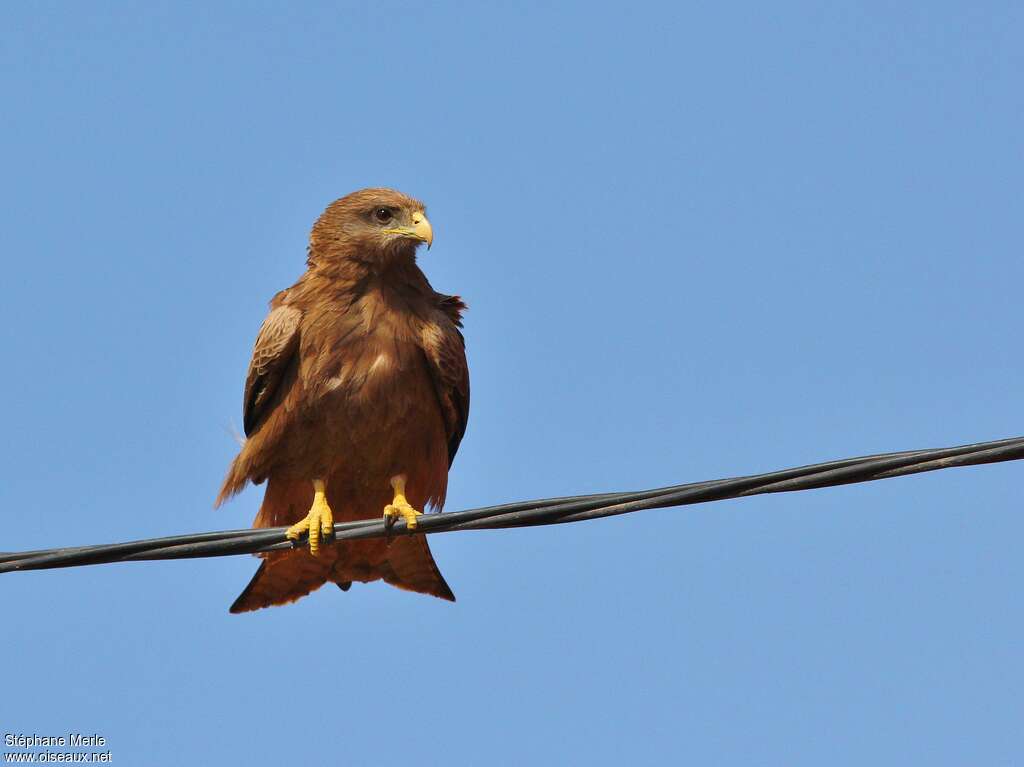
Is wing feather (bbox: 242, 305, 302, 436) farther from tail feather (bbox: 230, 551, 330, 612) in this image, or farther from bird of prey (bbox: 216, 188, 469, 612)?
tail feather (bbox: 230, 551, 330, 612)

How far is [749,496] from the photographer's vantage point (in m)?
4.88

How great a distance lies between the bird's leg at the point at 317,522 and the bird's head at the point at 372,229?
4.35 ft

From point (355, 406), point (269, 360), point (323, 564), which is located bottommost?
point (323, 564)

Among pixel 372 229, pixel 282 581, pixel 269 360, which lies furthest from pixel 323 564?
pixel 372 229

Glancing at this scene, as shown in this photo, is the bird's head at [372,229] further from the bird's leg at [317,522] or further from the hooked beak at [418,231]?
the bird's leg at [317,522]

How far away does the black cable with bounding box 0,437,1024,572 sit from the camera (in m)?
4.71

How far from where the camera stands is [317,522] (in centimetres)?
732

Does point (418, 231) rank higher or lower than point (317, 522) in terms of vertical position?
higher

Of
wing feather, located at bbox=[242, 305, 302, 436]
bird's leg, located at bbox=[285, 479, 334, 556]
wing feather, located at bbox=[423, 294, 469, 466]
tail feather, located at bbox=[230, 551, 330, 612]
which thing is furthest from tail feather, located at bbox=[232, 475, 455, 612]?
wing feather, located at bbox=[423, 294, 469, 466]

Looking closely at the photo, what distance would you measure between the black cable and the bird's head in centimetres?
288

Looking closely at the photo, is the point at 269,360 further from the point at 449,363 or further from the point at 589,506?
the point at 589,506

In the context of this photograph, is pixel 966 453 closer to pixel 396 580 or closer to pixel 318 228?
pixel 396 580

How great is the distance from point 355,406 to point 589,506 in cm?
294

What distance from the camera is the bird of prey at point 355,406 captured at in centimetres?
780
